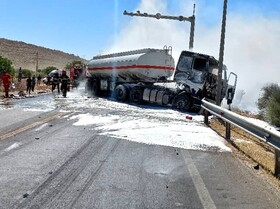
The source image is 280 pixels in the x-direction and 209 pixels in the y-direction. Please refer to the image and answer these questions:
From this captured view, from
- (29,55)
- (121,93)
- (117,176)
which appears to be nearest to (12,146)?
(117,176)

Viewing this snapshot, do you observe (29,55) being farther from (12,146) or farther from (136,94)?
(12,146)

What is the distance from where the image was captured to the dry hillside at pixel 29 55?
394 feet

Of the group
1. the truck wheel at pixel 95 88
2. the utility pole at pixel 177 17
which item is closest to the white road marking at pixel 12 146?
the utility pole at pixel 177 17

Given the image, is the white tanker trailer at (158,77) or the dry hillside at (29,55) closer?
the white tanker trailer at (158,77)

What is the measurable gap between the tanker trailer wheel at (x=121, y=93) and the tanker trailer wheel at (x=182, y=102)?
474cm

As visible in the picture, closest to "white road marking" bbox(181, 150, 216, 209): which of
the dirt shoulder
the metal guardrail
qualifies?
the dirt shoulder

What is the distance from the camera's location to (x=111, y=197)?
18.4 ft

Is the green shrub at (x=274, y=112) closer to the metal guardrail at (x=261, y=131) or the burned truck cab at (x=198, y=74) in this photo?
the burned truck cab at (x=198, y=74)

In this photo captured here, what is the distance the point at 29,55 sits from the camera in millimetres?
128875

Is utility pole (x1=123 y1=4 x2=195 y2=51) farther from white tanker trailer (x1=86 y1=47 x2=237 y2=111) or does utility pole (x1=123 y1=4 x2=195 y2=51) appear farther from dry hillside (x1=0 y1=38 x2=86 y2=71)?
dry hillside (x1=0 y1=38 x2=86 y2=71)

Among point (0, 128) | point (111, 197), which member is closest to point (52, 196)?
point (111, 197)

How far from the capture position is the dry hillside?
12012 centimetres

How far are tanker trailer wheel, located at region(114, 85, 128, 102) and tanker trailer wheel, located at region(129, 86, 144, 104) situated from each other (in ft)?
3.29

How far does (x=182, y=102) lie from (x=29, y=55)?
112 m
